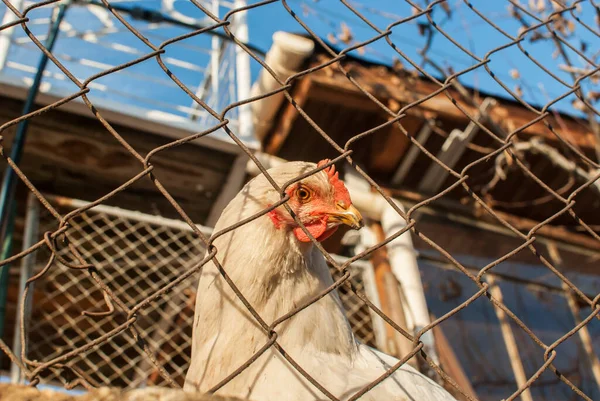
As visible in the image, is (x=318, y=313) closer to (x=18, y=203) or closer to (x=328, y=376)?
(x=328, y=376)

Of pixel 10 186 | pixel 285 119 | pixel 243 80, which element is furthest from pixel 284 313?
pixel 243 80

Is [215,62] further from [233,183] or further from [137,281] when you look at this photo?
[137,281]

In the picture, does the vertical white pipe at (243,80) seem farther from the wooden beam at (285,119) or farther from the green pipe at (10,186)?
the green pipe at (10,186)

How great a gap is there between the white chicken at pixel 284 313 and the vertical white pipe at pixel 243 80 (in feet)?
7.28

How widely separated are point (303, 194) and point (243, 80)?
298 centimetres

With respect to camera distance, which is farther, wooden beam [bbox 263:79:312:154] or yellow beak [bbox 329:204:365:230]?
wooden beam [bbox 263:79:312:154]

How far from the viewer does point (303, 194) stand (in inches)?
81.8

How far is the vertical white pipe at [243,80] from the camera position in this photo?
4.45 meters

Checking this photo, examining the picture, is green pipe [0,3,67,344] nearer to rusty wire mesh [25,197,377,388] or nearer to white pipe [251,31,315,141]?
rusty wire mesh [25,197,377,388]

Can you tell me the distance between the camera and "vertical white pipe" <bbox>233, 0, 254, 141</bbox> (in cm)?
445

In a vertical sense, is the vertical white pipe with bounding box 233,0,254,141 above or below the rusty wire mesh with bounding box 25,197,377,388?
above

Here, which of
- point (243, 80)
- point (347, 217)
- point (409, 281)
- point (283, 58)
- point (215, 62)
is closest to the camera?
point (347, 217)

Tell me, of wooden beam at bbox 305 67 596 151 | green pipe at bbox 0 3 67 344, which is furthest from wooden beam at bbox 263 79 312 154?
green pipe at bbox 0 3 67 344

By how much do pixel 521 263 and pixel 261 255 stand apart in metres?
3.84
